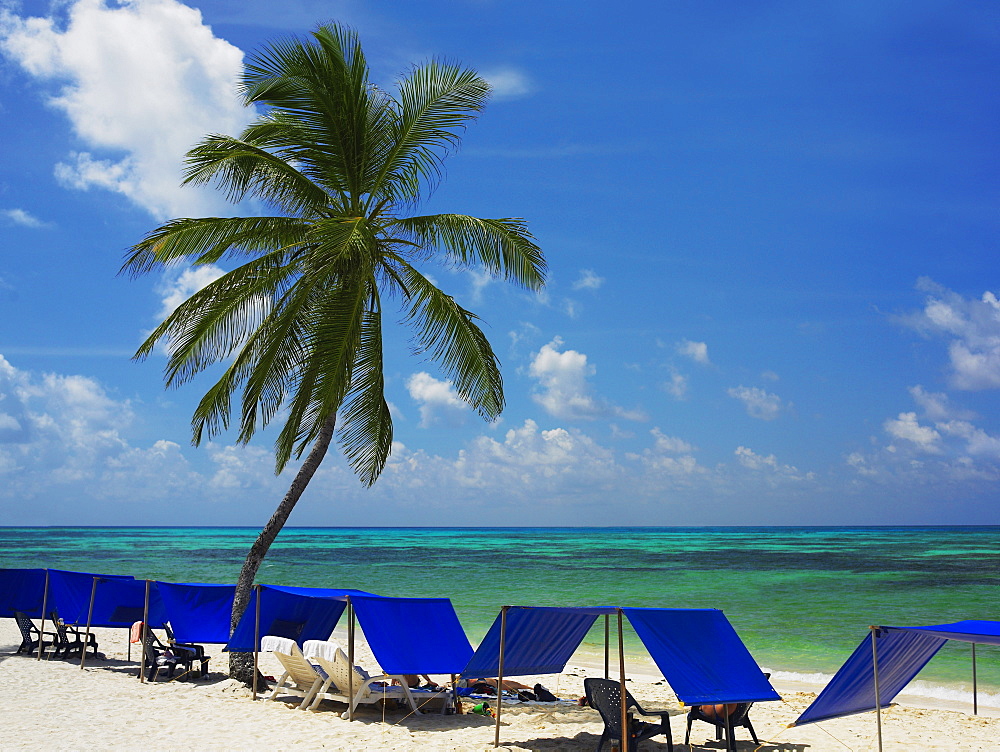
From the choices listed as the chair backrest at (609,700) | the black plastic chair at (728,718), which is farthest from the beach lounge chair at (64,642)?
the black plastic chair at (728,718)

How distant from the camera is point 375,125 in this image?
12344 millimetres

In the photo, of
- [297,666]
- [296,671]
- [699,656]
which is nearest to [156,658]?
[296,671]

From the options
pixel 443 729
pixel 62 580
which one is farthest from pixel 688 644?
pixel 62 580

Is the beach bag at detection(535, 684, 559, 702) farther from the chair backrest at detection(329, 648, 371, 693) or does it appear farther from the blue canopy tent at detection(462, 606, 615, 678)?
the chair backrest at detection(329, 648, 371, 693)

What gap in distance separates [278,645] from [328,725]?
5.36 ft

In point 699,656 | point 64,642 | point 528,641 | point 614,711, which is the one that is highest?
point 699,656

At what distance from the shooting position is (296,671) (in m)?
11.3

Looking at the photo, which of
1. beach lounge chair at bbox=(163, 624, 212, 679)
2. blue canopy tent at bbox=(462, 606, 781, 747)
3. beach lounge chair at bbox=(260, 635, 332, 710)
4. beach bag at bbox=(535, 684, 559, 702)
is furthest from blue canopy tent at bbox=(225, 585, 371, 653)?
beach bag at bbox=(535, 684, 559, 702)

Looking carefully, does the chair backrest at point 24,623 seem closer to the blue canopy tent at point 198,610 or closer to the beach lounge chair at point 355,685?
the blue canopy tent at point 198,610

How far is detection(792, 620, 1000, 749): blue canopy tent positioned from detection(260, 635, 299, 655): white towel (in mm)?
6266

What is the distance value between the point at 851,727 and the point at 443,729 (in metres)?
5.12

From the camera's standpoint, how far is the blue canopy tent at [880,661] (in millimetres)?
7684

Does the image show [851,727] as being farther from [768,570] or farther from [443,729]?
[768,570]

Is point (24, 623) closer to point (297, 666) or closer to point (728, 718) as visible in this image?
point (297, 666)
